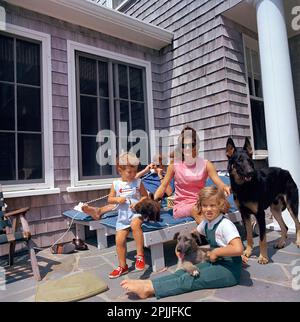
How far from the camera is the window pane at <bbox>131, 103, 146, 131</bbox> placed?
16.9ft

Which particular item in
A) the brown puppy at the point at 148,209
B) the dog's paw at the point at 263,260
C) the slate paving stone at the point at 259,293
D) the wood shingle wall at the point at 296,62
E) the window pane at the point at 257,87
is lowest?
the slate paving stone at the point at 259,293

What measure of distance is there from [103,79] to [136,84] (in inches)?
28.6

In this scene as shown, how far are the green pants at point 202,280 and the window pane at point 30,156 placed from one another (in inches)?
102

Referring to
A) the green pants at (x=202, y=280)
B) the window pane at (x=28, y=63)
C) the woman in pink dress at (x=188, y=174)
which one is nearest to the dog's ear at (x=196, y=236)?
the green pants at (x=202, y=280)

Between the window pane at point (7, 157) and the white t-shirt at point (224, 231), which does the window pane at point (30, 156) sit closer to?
the window pane at point (7, 157)

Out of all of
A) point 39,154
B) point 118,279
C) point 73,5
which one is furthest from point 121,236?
point 73,5

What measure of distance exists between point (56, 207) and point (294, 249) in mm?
3088

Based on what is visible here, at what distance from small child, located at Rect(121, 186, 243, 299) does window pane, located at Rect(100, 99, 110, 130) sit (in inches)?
115

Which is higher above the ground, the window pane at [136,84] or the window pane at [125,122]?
the window pane at [136,84]

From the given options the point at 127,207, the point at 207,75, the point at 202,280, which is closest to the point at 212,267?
the point at 202,280

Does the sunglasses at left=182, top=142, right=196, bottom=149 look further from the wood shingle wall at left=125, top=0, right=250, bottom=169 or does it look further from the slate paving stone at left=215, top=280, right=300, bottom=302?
the wood shingle wall at left=125, top=0, right=250, bottom=169

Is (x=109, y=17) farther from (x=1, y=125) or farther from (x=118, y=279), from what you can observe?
(x=118, y=279)

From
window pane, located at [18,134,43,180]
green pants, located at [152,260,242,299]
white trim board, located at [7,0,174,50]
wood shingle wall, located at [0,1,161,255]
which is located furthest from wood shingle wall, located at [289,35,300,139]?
window pane, located at [18,134,43,180]

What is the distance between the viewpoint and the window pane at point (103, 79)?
477 centimetres
